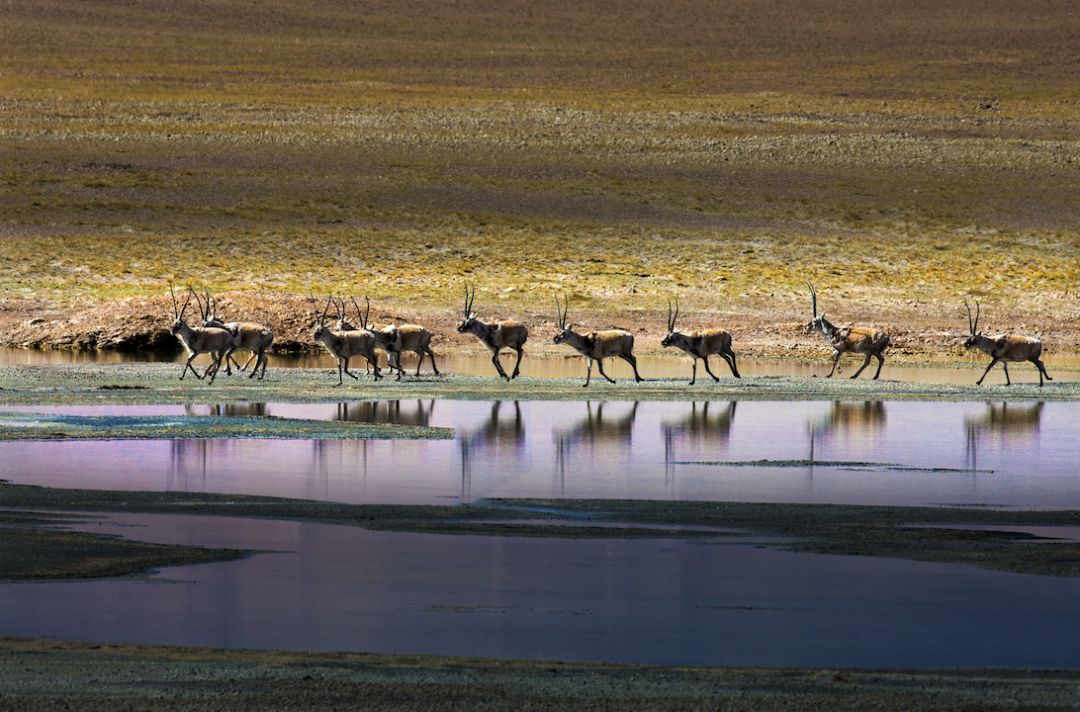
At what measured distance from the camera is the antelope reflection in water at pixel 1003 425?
19.7 meters

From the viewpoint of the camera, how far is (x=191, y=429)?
768 inches

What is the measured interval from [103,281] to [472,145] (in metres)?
26.7

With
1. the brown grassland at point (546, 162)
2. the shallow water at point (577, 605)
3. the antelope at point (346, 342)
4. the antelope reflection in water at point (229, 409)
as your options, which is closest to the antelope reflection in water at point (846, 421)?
the antelope reflection in water at point (229, 409)

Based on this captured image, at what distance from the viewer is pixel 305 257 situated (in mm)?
48750

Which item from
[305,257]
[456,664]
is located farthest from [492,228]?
[456,664]

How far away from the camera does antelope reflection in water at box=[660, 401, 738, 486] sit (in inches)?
737

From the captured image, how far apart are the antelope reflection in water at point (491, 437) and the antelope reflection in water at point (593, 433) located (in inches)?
14.5

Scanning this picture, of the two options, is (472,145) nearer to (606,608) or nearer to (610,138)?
(610,138)

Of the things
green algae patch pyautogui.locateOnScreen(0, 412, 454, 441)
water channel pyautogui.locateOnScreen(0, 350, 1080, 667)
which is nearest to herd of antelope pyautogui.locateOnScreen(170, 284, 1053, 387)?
green algae patch pyautogui.locateOnScreen(0, 412, 454, 441)

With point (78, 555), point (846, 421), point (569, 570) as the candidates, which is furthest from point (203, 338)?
point (569, 570)

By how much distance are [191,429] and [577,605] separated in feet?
32.3

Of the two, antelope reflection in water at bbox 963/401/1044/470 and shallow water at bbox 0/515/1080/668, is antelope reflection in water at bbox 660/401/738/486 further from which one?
shallow water at bbox 0/515/1080/668

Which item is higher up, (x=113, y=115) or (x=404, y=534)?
(x=113, y=115)

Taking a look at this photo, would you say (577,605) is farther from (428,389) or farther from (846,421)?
(428,389)
